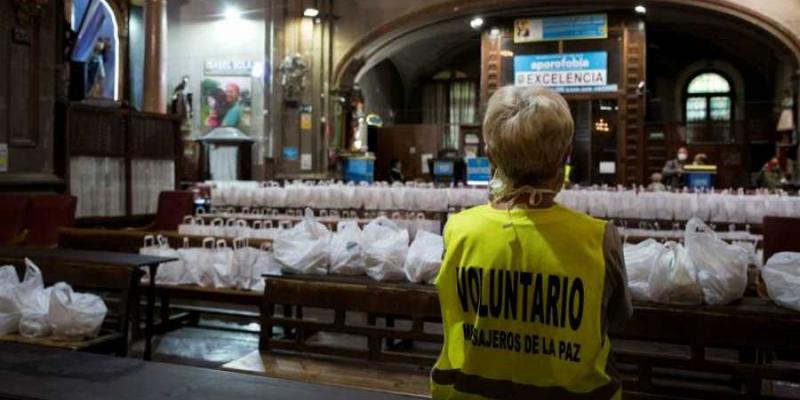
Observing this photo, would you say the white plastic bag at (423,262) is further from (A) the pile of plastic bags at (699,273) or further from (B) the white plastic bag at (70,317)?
(B) the white plastic bag at (70,317)

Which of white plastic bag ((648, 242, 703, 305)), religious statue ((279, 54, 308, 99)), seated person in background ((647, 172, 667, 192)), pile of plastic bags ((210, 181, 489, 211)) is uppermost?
religious statue ((279, 54, 308, 99))

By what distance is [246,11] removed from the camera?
15242 mm

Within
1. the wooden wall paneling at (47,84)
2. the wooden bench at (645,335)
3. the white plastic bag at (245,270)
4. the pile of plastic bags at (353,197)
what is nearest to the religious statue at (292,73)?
the wooden wall paneling at (47,84)

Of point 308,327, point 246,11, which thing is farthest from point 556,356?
point 246,11

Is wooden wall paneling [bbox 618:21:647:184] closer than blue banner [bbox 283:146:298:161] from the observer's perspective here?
No

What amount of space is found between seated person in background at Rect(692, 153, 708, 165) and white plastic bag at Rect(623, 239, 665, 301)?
14.2 metres

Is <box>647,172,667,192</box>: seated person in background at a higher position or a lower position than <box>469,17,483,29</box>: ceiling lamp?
lower

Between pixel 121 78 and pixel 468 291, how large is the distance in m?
16.6

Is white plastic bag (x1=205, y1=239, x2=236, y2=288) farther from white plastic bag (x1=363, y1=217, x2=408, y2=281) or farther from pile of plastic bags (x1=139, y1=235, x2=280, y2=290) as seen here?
white plastic bag (x1=363, y1=217, x2=408, y2=281)

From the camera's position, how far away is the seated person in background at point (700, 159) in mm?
16172

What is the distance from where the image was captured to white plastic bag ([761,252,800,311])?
276 centimetres

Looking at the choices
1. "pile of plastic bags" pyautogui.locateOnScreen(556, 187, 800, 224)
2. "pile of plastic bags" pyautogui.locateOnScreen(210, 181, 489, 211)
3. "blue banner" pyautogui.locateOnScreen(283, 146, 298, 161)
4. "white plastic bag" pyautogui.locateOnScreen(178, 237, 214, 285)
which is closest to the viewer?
"white plastic bag" pyautogui.locateOnScreen(178, 237, 214, 285)

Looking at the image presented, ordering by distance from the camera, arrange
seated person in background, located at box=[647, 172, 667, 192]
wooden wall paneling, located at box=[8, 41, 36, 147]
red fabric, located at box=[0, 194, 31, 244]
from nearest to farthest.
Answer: red fabric, located at box=[0, 194, 31, 244], seated person in background, located at box=[647, 172, 667, 192], wooden wall paneling, located at box=[8, 41, 36, 147]

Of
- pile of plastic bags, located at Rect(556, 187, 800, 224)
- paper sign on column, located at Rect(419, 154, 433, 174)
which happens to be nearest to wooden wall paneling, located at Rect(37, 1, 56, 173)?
pile of plastic bags, located at Rect(556, 187, 800, 224)
